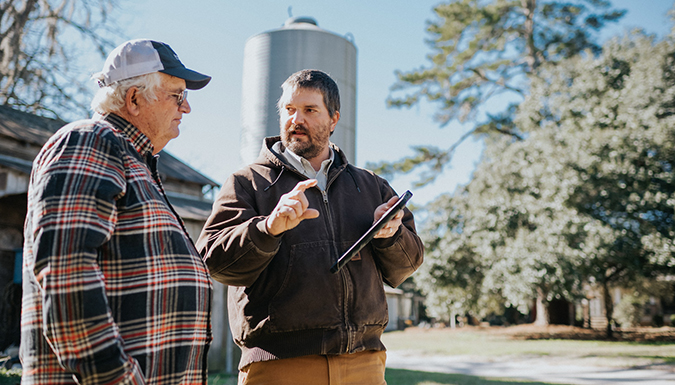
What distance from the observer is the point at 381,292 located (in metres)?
2.24

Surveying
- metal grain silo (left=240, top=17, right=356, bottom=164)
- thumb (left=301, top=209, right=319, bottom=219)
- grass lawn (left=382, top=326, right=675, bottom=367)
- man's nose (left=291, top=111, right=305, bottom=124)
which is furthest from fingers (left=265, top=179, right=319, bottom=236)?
grass lawn (left=382, top=326, right=675, bottom=367)

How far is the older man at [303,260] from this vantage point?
1.97m

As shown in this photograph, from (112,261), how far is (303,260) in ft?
2.65

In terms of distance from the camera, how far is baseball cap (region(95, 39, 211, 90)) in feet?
5.48

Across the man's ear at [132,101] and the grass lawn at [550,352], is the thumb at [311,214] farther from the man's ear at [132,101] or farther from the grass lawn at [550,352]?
the grass lawn at [550,352]

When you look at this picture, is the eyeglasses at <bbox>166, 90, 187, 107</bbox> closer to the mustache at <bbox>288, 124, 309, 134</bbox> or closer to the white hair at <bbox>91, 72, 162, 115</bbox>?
the white hair at <bbox>91, 72, 162, 115</bbox>

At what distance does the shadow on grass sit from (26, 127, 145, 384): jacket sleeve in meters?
7.38

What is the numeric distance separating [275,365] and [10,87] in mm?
9876

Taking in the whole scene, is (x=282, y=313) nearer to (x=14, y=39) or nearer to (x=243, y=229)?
(x=243, y=229)

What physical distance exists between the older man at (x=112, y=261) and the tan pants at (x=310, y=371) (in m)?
0.46

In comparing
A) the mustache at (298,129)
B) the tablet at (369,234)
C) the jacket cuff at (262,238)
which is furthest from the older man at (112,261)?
the mustache at (298,129)

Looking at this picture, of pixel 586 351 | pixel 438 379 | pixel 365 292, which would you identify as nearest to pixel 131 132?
pixel 365 292

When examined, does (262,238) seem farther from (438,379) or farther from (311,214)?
(438,379)

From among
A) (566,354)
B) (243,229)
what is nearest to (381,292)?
(243,229)
